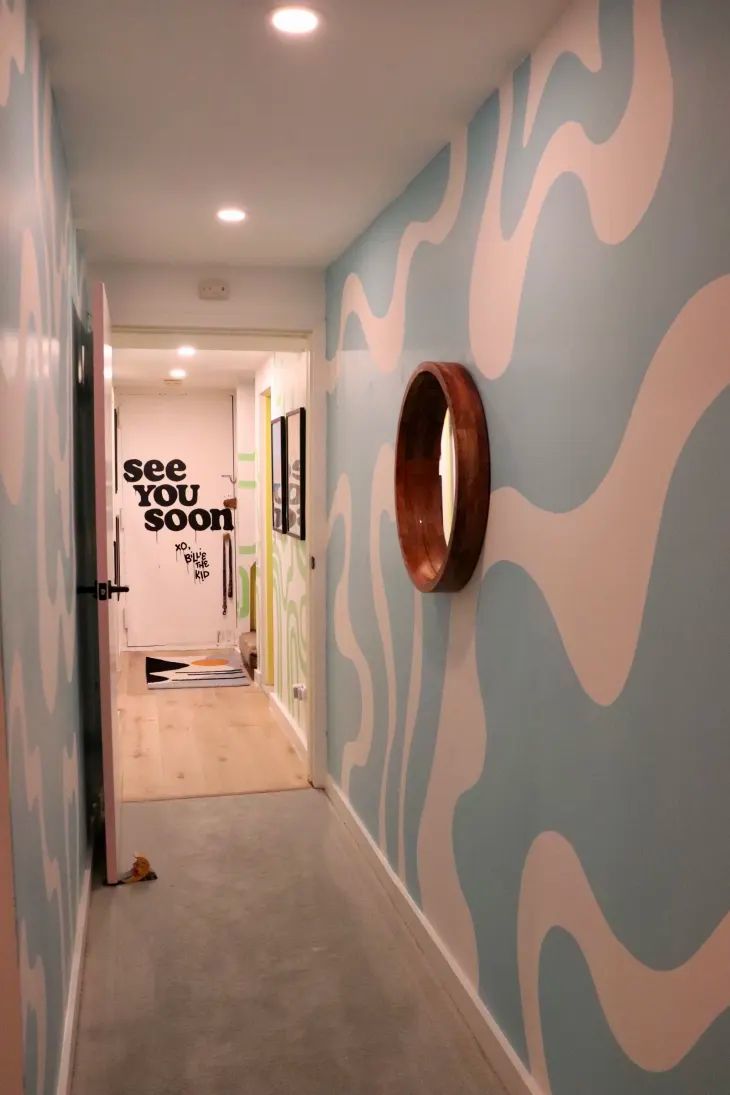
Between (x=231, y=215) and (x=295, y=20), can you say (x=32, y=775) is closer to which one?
(x=295, y=20)

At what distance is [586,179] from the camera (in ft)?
5.90

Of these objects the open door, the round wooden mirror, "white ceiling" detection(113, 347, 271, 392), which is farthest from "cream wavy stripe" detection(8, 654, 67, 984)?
"white ceiling" detection(113, 347, 271, 392)

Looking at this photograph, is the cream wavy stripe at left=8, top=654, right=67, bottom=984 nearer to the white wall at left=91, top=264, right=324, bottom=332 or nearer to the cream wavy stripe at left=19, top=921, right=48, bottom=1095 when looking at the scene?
the cream wavy stripe at left=19, top=921, right=48, bottom=1095

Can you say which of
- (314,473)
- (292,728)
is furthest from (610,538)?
(292,728)

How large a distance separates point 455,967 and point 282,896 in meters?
0.83

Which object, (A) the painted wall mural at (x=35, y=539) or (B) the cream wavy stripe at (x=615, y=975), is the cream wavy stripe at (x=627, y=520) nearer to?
(B) the cream wavy stripe at (x=615, y=975)

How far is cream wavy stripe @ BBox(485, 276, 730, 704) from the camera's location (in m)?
1.43

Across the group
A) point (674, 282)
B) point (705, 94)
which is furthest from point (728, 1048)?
point (705, 94)

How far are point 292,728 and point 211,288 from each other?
2.24m

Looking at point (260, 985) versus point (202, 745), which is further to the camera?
point (202, 745)

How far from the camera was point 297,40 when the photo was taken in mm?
1984

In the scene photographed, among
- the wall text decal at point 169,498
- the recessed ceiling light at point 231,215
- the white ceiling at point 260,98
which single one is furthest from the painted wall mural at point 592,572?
the wall text decal at point 169,498

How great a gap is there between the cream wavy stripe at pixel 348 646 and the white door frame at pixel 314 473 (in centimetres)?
11

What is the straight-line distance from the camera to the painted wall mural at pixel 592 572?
4.70 ft
